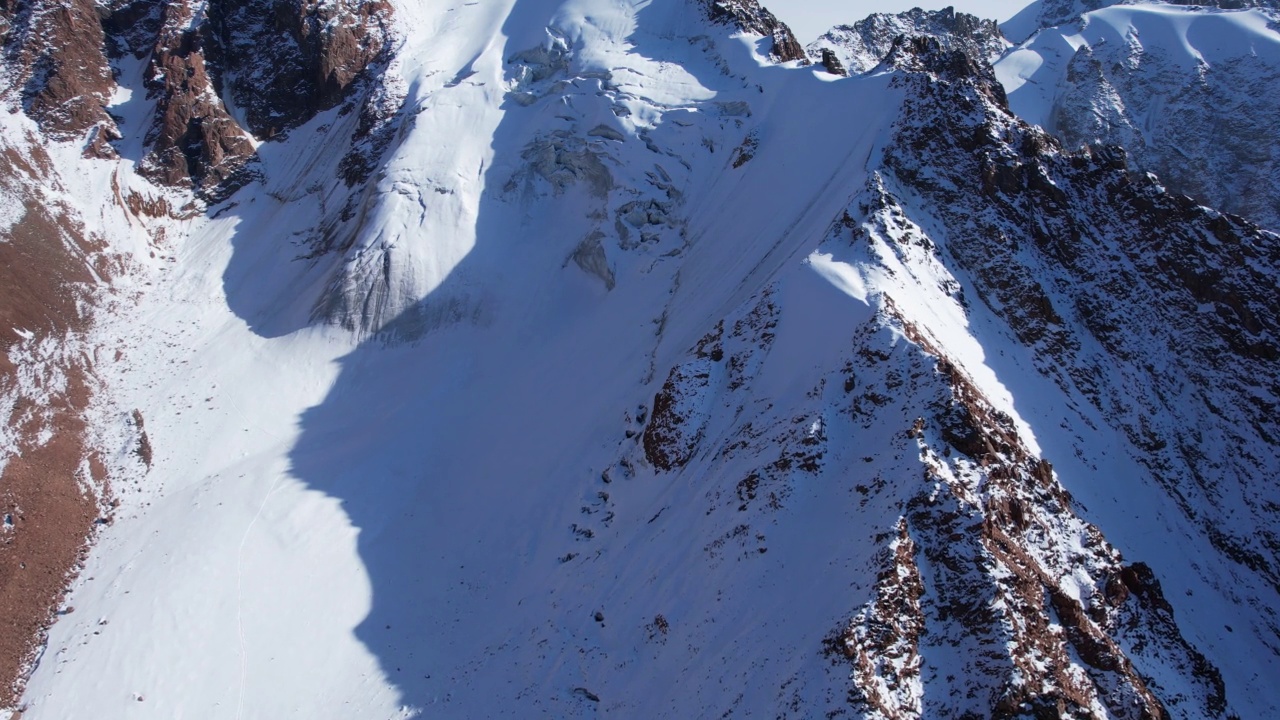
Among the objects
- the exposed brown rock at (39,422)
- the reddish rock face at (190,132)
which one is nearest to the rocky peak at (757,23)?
the reddish rock face at (190,132)

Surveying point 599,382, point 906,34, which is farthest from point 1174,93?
point 599,382

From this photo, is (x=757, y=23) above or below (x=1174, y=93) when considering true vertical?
above

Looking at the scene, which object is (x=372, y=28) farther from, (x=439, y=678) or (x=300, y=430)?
(x=439, y=678)

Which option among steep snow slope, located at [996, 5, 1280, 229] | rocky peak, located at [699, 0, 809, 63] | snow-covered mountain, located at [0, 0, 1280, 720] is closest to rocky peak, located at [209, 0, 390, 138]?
snow-covered mountain, located at [0, 0, 1280, 720]

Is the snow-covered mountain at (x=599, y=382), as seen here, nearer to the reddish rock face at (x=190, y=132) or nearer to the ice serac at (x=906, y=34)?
the reddish rock face at (x=190, y=132)

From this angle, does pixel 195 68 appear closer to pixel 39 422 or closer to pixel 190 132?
pixel 190 132

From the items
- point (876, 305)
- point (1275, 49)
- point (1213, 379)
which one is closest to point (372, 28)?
point (876, 305)
